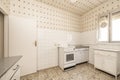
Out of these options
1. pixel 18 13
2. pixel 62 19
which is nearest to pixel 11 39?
pixel 18 13

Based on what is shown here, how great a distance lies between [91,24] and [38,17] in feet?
8.40

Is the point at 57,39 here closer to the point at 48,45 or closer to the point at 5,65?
the point at 48,45

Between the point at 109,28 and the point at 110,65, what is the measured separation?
143 centimetres

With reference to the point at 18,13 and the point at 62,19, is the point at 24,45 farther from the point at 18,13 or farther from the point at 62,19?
the point at 62,19

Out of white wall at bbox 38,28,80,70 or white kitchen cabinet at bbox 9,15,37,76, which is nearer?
white kitchen cabinet at bbox 9,15,37,76

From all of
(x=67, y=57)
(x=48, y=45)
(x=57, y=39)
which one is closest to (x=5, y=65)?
(x=48, y=45)

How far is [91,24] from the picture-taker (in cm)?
320

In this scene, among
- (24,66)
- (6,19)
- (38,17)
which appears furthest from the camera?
(38,17)

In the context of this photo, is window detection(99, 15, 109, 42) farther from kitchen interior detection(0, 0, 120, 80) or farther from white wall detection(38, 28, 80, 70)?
white wall detection(38, 28, 80, 70)

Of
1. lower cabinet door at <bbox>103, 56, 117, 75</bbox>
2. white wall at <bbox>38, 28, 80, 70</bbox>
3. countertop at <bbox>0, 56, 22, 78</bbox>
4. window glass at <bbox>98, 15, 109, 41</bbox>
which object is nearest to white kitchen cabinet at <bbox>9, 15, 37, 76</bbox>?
white wall at <bbox>38, 28, 80, 70</bbox>

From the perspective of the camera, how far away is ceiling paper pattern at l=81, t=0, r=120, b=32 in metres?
2.38

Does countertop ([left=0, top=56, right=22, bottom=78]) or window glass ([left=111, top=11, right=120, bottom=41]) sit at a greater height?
window glass ([left=111, top=11, right=120, bottom=41])

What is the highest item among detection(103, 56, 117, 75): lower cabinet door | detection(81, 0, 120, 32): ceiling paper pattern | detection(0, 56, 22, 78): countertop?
detection(81, 0, 120, 32): ceiling paper pattern

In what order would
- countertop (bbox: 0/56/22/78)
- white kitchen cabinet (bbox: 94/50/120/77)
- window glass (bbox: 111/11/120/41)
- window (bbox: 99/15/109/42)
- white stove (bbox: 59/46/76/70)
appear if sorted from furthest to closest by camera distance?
window (bbox: 99/15/109/42) → white stove (bbox: 59/46/76/70) → window glass (bbox: 111/11/120/41) → white kitchen cabinet (bbox: 94/50/120/77) → countertop (bbox: 0/56/22/78)
